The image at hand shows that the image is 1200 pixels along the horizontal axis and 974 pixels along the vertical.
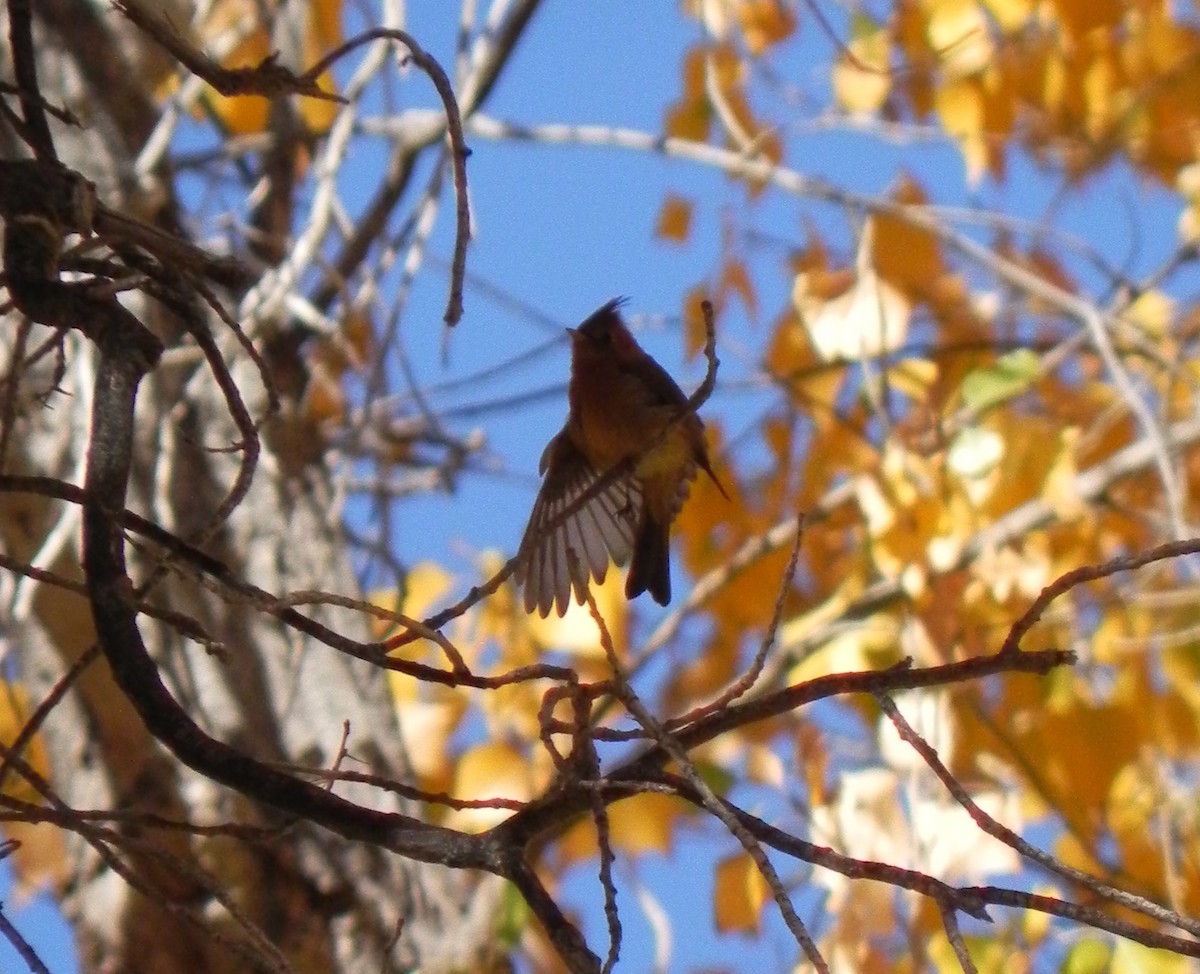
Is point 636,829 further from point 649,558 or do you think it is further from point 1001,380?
point 1001,380

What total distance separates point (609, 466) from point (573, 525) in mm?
293

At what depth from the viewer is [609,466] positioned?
8.49ft

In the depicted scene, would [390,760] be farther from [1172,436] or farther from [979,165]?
[979,165]

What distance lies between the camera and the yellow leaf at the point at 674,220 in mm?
4129

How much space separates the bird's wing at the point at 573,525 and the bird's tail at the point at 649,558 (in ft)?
0.08

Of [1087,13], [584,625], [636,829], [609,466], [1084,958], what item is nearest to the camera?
[1084,958]

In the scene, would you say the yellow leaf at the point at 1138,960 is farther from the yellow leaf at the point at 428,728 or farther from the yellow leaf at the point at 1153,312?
the yellow leaf at the point at 1153,312

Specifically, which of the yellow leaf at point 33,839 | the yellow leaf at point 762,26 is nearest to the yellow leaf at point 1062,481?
the yellow leaf at point 762,26

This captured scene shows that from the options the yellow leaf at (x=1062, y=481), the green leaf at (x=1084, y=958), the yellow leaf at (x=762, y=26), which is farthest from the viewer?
the yellow leaf at (x=762, y=26)

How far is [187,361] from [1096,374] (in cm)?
323

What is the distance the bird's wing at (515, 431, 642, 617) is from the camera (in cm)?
266

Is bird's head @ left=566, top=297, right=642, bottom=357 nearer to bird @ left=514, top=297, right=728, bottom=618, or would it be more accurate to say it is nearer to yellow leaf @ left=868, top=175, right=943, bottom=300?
bird @ left=514, top=297, right=728, bottom=618

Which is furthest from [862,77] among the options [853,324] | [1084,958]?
[1084,958]

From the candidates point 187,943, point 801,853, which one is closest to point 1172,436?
point 187,943
